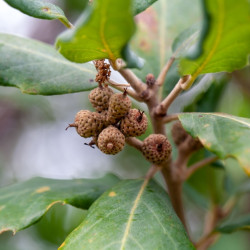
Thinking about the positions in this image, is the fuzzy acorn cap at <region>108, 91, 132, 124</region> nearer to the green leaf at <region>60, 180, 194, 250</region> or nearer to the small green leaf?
the green leaf at <region>60, 180, 194, 250</region>

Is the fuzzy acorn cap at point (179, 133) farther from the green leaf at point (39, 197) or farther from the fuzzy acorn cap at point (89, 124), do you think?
the fuzzy acorn cap at point (89, 124)

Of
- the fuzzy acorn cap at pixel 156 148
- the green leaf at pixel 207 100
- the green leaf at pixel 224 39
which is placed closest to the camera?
the green leaf at pixel 224 39

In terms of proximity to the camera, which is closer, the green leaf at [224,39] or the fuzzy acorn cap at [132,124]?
the green leaf at [224,39]

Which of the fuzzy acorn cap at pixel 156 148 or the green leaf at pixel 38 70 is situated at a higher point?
the green leaf at pixel 38 70

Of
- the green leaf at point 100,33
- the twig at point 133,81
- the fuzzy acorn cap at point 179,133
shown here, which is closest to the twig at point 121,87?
the twig at point 133,81

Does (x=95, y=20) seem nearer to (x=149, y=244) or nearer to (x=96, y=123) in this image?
(x=96, y=123)

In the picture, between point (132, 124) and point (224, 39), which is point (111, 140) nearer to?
point (132, 124)

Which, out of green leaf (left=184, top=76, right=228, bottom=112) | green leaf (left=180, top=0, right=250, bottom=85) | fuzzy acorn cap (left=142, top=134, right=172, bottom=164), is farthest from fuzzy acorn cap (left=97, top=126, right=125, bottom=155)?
green leaf (left=184, top=76, right=228, bottom=112)
